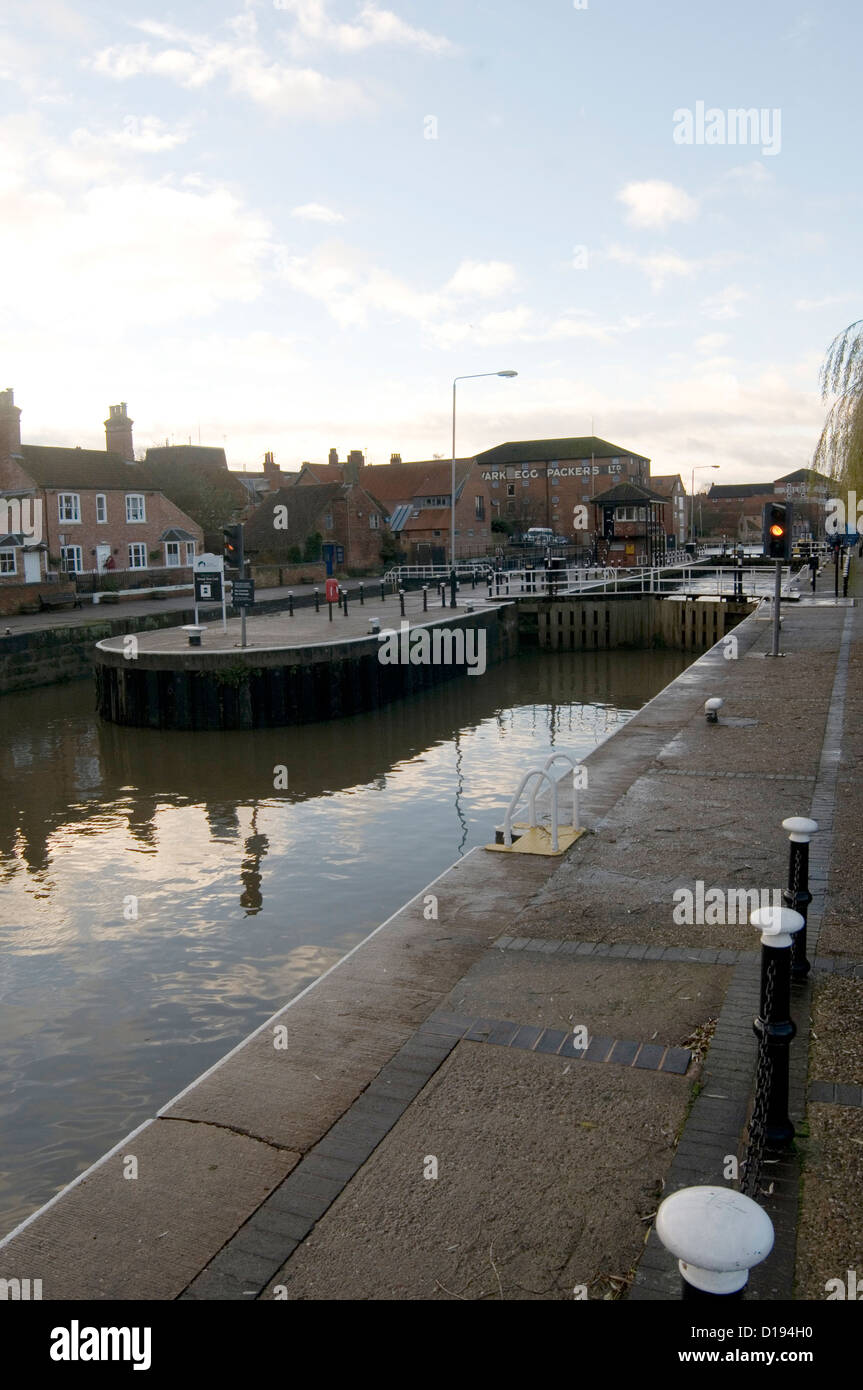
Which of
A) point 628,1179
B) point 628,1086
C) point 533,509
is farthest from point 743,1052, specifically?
point 533,509

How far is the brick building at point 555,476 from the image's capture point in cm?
10238

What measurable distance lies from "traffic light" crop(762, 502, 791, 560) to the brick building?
266 ft

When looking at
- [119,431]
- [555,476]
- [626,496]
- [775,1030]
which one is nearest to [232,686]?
[775,1030]

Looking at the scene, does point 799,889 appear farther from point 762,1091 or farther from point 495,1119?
point 495,1119

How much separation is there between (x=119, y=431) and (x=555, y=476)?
57.1 metres

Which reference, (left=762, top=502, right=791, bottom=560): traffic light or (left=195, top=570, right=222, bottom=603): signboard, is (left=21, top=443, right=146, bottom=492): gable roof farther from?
(left=762, top=502, right=791, bottom=560): traffic light

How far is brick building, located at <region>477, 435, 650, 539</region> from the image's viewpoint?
4031 inches

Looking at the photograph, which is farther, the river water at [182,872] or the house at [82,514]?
the house at [82,514]

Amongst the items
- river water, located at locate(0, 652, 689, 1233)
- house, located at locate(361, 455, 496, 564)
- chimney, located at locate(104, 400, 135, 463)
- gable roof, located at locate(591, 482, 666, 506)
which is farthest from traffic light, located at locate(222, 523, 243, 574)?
house, located at locate(361, 455, 496, 564)

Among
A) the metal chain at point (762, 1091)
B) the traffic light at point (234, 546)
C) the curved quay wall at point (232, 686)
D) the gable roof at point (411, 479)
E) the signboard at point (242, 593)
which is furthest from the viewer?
the gable roof at point (411, 479)

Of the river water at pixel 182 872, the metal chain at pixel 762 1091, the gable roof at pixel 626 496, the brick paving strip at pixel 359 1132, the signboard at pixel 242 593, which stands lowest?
the river water at pixel 182 872

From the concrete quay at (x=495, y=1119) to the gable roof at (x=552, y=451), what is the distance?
9691 centimetres

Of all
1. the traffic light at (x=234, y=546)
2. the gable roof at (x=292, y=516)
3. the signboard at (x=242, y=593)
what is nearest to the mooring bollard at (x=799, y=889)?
the traffic light at (x=234, y=546)

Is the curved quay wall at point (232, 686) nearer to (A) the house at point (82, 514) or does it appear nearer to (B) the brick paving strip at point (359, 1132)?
(B) the brick paving strip at point (359, 1132)
